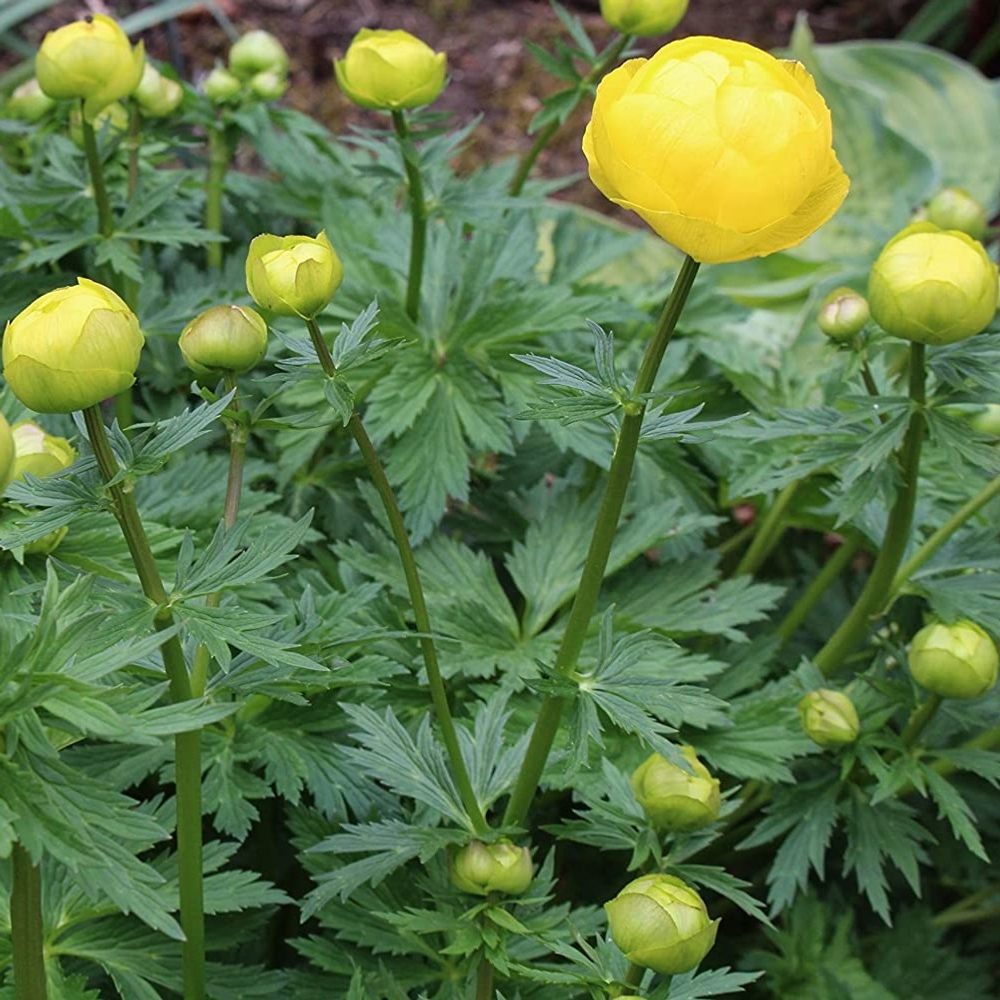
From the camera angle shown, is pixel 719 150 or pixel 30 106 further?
pixel 30 106

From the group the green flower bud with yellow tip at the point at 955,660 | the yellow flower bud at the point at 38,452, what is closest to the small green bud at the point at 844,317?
the green flower bud with yellow tip at the point at 955,660

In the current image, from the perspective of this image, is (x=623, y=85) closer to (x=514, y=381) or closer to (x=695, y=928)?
(x=695, y=928)

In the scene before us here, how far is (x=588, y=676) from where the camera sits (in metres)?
0.73

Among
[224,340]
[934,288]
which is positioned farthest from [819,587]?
[224,340]

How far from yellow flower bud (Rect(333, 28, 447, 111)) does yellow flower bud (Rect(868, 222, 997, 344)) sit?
40 cm

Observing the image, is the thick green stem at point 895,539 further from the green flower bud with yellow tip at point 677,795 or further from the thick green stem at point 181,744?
the thick green stem at point 181,744

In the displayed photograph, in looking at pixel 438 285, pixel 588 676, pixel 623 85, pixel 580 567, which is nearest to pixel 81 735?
pixel 588 676

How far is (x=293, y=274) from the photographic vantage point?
26.7 inches

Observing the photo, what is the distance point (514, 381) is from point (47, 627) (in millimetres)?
619

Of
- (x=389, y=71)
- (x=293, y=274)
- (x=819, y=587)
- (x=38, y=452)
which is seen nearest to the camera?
(x=293, y=274)

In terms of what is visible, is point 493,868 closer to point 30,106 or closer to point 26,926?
point 26,926

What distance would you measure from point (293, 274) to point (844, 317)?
434 mm

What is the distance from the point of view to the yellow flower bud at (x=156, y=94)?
3.84 ft

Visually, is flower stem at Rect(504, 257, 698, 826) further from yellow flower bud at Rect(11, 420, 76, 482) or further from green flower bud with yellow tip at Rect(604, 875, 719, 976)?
yellow flower bud at Rect(11, 420, 76, 482)
